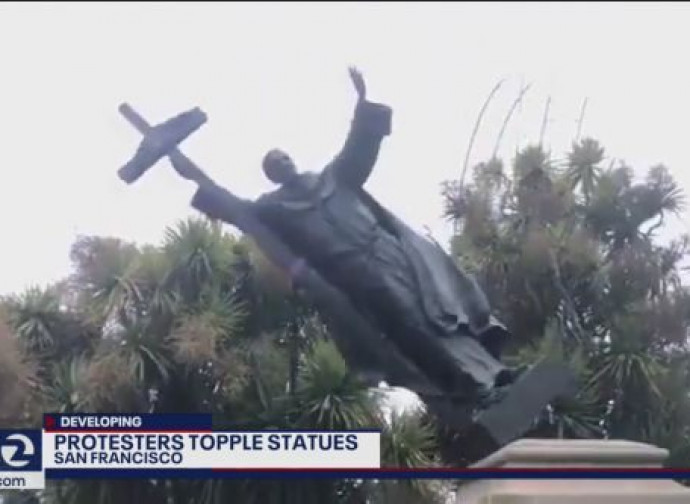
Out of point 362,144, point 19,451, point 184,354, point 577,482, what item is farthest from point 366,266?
point 184,354

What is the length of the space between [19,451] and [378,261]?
3.04m

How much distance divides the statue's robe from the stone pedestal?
88 centimetres

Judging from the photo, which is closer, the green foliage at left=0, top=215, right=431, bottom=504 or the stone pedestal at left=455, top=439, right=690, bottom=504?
the stone pedestal at left=455, top=439, right=690, bottom=504

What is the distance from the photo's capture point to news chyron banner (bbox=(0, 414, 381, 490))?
30.0 ft

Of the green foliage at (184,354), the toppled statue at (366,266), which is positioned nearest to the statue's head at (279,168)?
the toppled statue at (366,266)

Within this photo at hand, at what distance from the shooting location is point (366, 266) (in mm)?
9000

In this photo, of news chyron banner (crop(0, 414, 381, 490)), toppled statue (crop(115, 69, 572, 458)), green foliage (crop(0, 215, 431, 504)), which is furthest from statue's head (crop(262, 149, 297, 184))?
green foliage (crop(0, 215, 431, 504))

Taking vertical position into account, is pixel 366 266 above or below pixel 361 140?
below

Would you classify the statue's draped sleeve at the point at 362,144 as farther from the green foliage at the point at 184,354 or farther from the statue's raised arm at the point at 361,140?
the green foliage at the point at 184,354

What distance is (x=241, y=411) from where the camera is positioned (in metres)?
13.5

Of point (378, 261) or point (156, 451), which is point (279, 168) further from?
point (156, 451)

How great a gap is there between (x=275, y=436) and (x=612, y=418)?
589cm

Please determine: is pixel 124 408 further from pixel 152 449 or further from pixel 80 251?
pixel 152 449

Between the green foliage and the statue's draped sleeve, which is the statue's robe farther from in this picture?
the green foliage
